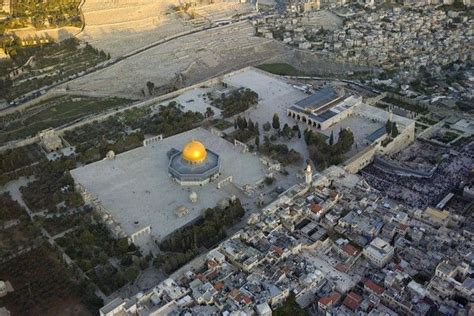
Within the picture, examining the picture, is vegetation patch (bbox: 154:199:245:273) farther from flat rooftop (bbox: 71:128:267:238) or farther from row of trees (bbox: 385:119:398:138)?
row of trees (bbox: 385:119:398:138)

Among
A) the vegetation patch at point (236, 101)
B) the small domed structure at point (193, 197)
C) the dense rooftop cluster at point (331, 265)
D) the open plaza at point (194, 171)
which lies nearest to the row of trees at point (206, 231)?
the open plaza at point (194, 171)

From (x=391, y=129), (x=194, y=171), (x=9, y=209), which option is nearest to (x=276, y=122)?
(x=391, y=129)

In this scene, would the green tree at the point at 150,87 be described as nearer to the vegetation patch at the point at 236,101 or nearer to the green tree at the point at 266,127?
the vegetation patch at the point at 236,101

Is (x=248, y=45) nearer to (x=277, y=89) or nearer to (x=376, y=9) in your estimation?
(x=277, y=89)

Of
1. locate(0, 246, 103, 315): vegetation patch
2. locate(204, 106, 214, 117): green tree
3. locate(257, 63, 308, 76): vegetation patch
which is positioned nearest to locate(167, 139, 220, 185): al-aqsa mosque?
locate(204, 106, 214, 117): green tree

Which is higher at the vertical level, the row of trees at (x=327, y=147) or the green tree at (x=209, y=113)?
the green tree at (x=209, y=113)

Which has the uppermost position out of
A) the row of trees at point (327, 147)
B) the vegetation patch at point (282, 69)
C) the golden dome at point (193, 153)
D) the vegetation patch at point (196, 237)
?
the golden dome at point (193, 153)
